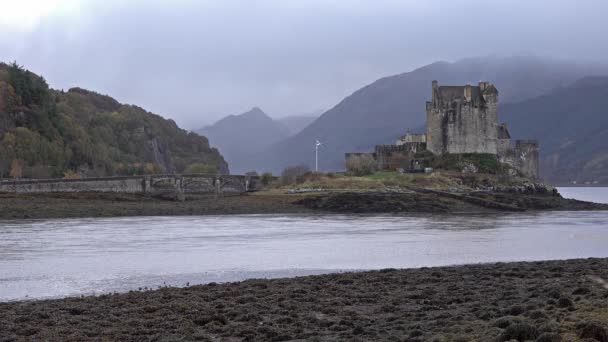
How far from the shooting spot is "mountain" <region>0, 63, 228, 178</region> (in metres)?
82.8

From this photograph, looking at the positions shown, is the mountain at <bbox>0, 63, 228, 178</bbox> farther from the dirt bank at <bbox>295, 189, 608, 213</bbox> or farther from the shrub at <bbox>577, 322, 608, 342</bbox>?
the shrub at <bbox>577, 322, 608, 342</bbox>

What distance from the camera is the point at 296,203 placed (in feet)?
205

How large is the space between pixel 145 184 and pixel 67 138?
28.6m

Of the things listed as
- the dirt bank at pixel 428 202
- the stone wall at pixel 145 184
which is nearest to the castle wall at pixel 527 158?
the dirt bank at pixel 428 202

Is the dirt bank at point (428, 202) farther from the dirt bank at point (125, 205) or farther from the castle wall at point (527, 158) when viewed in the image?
the castle wall at point (527, 158)

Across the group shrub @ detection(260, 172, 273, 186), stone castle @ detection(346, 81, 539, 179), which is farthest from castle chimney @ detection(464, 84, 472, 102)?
shrub @ detection(260, 172, 273, 186)

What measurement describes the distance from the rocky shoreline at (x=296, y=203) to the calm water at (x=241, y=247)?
6.95 m

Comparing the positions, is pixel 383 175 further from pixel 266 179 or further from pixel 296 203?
pixel 296 203

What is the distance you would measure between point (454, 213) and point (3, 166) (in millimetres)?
43162


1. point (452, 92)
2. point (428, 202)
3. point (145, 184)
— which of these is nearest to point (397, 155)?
point (452, 92)

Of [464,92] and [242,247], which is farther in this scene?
[464,92]

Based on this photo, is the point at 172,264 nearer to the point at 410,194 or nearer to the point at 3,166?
the point at 410,194

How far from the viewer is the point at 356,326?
14.4 metres

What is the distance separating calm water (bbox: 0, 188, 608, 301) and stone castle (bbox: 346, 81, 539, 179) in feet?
86.2
